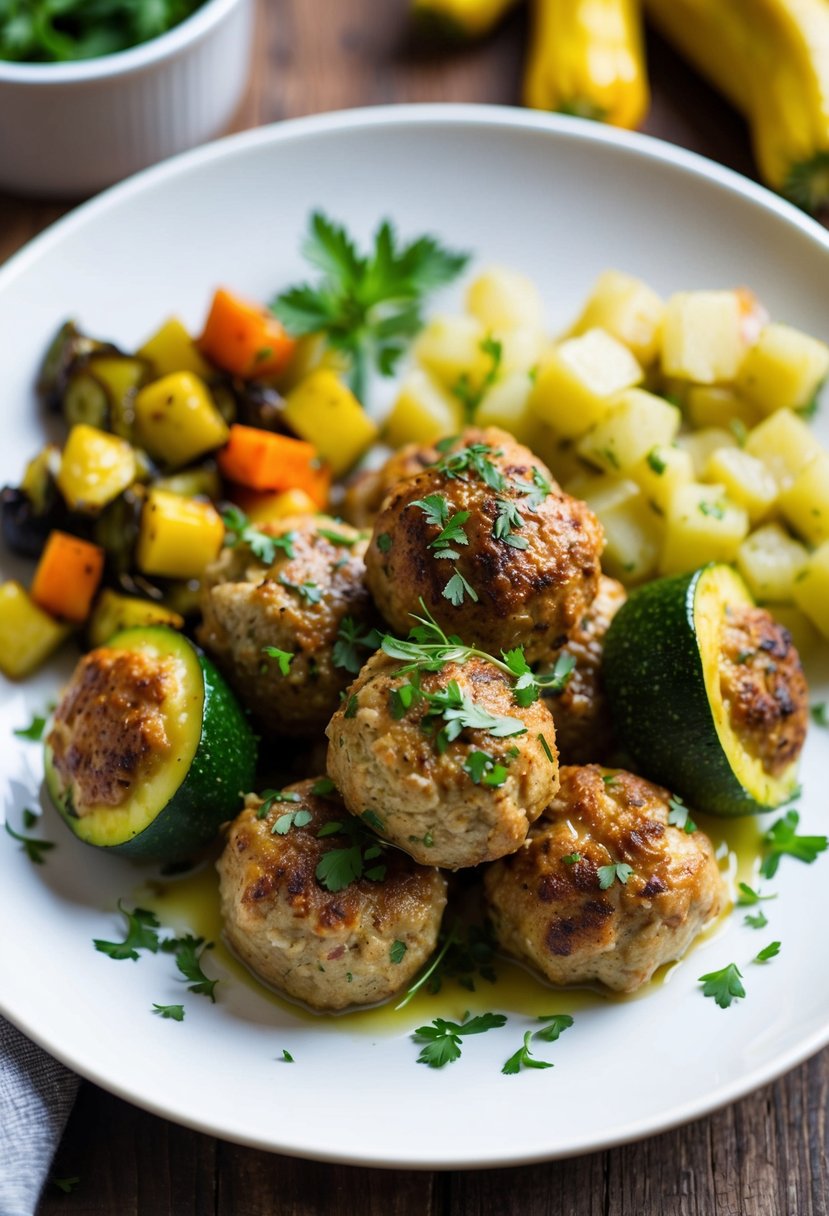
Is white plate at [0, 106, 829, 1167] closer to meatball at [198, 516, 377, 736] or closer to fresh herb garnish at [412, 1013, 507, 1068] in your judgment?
fresh herb garnish at [412, 1013, 507, 1068]

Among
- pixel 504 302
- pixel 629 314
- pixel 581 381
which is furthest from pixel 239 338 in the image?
pixel 629 314

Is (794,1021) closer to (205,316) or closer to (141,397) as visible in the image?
(141,397)

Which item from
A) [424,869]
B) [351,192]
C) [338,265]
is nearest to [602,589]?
[424,869]

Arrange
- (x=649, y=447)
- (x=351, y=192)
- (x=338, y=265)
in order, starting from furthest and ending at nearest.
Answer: (x=351, y=192), (x=338, y=265), (x=649, y=447)

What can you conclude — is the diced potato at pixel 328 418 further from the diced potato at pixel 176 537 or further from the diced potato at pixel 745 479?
the diced potato at pixel 745 479

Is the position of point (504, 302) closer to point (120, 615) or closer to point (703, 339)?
point (703, 339)

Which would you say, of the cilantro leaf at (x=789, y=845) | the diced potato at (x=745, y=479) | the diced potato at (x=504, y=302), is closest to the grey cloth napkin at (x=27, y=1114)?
the cilantro leaf at (x=789, y=845)

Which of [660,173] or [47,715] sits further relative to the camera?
[660,173]
